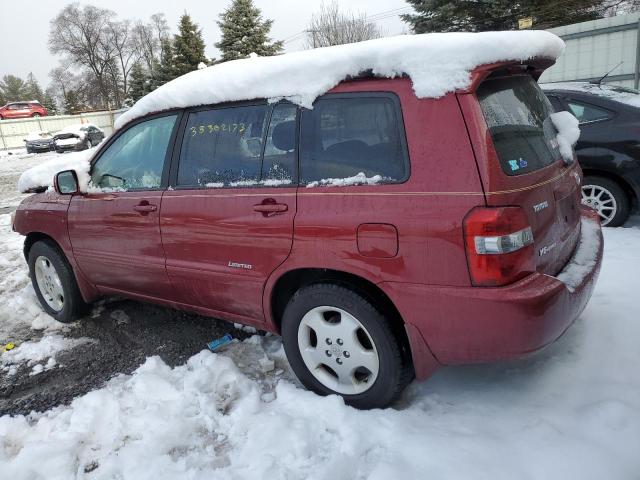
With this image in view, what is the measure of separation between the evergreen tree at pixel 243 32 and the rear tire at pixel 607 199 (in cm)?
2754

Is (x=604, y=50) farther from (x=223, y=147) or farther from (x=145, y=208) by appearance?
(x=145, y=208)

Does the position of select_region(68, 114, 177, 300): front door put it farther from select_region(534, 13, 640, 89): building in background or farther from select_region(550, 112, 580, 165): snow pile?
select_region(534, 13, 640, 89): building in background

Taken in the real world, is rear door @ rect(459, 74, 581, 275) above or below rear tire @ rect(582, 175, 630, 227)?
above

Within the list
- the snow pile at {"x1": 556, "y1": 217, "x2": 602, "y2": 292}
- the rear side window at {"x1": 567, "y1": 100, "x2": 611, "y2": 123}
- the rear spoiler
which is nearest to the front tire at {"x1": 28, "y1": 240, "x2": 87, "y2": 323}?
the rear spoiler

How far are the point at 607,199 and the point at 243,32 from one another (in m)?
29.0

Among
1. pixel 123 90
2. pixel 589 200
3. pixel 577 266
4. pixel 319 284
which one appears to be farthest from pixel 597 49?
pixel 123 90

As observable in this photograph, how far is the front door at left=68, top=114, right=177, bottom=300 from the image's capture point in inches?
132

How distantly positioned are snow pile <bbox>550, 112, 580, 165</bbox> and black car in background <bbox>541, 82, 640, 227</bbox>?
267 centimetres

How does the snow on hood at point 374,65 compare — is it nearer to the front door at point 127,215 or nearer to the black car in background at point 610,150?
the front door at point 127,215

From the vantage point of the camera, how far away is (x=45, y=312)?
4508mm

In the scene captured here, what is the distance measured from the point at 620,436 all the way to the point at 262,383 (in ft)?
6.24

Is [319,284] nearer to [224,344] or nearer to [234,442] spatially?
[234,442]

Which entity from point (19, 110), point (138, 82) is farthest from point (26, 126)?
point (138, 82)

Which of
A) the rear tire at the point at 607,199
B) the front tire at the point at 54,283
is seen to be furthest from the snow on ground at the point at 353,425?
the rear tire at the point at 607,199
